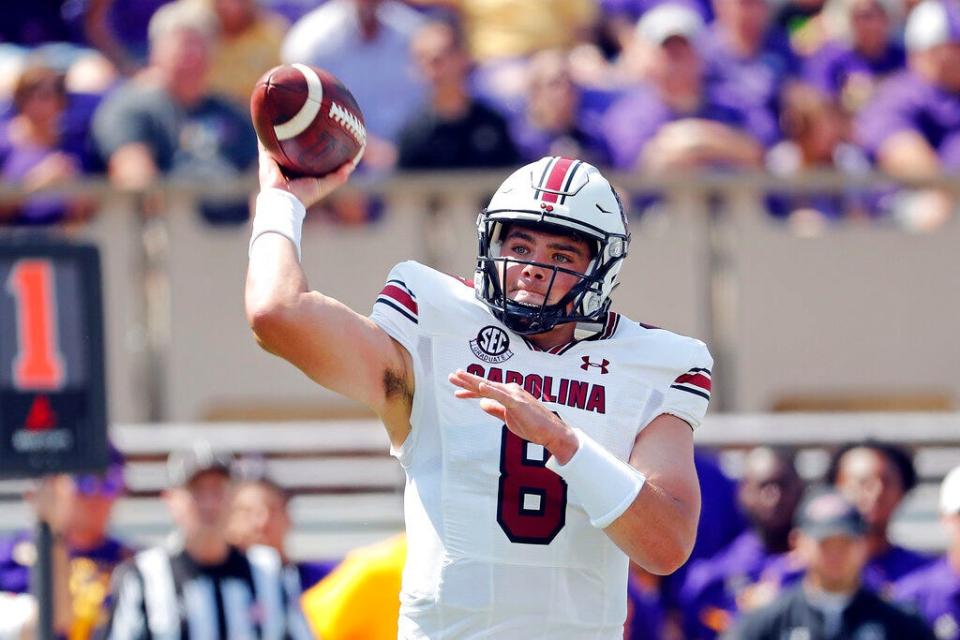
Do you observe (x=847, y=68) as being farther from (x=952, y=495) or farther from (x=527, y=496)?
(x=527, y=496)

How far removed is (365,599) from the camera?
6648 millimetres

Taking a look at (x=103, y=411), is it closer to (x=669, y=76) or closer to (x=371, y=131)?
(x=371, y=131)

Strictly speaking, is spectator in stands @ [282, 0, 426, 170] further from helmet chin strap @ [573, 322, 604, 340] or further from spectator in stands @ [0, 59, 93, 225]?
helmet chin strap @ [573, 322, 604, 340]

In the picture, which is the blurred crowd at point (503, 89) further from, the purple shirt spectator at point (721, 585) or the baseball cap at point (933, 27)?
the purple shirt spectator at point (721, 585)

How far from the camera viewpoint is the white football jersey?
360 cm

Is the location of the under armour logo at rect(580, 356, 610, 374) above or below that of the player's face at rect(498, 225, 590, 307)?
below

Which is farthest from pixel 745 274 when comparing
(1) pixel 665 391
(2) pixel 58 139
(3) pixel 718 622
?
(1) pixel 665 391

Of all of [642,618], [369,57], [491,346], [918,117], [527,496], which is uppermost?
[369,57]

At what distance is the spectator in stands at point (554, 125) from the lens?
855 centimetres

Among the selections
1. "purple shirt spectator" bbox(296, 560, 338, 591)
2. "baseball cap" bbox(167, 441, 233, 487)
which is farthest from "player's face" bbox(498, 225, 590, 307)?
"purple shirt spectator" bbox(296, 560, 338, 591)

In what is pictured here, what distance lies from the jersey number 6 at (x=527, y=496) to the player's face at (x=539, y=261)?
28 cm

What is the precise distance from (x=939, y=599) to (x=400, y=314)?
417 cm

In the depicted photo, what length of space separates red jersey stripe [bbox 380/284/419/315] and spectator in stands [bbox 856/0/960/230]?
566 centimetres

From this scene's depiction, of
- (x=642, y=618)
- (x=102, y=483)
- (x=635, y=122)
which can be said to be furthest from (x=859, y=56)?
(x=102, y=483)
